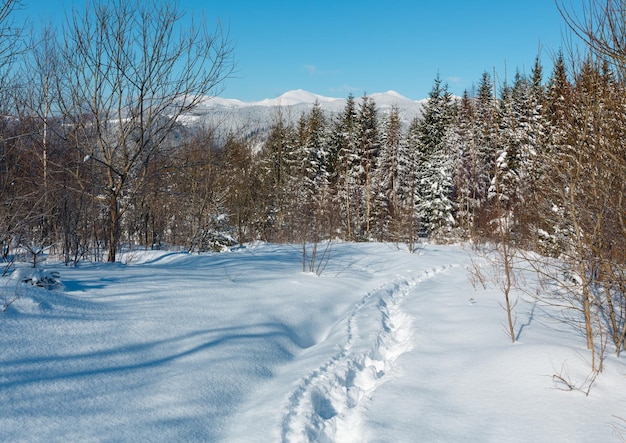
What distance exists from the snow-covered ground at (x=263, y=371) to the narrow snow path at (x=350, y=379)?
2 cm

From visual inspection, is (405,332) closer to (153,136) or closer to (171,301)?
(171,301)

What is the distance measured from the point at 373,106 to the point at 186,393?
95.9ft

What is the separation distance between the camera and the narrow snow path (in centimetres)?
293

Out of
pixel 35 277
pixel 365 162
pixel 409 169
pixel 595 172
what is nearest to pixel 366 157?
pixel 365 162

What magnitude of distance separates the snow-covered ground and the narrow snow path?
0.02m

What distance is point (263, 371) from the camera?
379 cm

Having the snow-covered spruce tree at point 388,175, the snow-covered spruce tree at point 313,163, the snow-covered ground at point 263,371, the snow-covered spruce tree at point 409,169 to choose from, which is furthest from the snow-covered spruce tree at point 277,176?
the snow-covered ground at point 263,371

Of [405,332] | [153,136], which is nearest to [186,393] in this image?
[405,332]

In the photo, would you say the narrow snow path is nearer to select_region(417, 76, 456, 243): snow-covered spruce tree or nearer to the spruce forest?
the spruce forest

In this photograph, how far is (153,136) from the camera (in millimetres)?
7719

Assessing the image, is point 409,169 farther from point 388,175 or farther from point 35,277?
point 35,277

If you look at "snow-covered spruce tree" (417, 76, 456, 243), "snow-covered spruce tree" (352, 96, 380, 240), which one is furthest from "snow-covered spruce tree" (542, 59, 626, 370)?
Answer: "snow-covered spruce tree" (352, 96, 380, 240)

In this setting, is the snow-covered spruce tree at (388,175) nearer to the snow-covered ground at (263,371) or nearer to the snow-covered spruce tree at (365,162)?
the snow-covered spruce tree at (365,162)

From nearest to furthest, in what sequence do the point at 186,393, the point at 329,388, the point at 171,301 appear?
the point at 186,393
the point at 329,388
the point at 171,301
